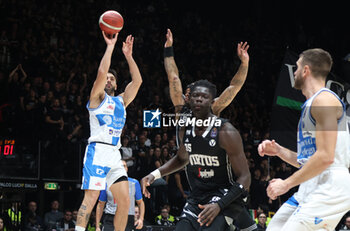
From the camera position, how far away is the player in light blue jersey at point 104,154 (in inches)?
237

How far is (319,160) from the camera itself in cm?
346

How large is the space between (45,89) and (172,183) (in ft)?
11.1

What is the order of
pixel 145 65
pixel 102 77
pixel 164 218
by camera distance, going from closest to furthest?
pixel 102 77
pixel 164 218
pixel 145 65

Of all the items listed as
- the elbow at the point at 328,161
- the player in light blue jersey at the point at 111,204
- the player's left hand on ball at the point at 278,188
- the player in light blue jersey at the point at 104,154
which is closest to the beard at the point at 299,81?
the elbow at the point at 328,161

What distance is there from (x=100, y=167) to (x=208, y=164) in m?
2.03

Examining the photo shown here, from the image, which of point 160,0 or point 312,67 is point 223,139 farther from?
point 160,0

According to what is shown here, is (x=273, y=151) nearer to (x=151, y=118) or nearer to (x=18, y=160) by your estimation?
(x=18, y=160)

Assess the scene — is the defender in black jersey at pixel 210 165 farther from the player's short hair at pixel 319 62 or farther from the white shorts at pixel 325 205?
the player's short hair at pixel 319 62

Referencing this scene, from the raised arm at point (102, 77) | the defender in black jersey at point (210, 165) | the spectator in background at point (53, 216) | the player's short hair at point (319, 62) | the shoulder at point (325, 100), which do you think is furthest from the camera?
the spectator in background at point (53, 216)

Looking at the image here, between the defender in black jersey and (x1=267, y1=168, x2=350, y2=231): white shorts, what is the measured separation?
72 cm

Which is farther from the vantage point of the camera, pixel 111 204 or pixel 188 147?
pixel 111 204

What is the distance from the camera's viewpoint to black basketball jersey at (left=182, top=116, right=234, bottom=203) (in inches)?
173

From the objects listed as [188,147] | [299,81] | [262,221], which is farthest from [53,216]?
[299,81]

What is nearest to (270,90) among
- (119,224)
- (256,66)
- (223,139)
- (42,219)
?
(256,66)
